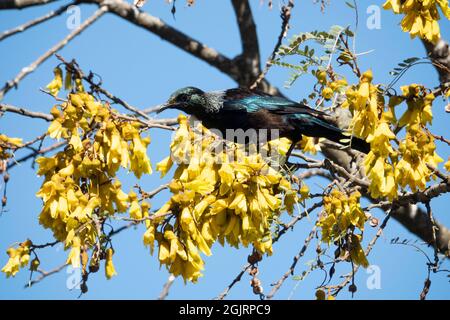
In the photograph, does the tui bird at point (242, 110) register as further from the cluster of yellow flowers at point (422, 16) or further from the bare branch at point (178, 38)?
the bare branch at point (178, 38)

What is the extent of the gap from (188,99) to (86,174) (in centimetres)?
164

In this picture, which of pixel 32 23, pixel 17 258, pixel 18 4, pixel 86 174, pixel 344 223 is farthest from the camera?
pixel 18 4

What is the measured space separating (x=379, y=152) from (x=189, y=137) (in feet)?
3.09

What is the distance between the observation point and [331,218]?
3.03m

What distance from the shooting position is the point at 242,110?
467 centimetres

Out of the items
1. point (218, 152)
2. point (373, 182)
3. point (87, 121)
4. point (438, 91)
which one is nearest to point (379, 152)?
point (373, 182)

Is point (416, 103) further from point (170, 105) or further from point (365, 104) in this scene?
point (170, 105)

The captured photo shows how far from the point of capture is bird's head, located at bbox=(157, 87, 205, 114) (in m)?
4.65

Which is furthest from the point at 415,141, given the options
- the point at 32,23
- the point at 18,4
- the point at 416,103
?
the point at 18,4

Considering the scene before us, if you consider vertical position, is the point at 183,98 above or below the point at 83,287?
above

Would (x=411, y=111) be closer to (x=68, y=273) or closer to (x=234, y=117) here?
(x=68, y=273)

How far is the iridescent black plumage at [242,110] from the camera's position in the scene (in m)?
4.63

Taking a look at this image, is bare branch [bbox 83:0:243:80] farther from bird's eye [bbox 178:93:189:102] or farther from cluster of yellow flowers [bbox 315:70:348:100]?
cluster of yellow flowers [bbox 315:70:348:100]

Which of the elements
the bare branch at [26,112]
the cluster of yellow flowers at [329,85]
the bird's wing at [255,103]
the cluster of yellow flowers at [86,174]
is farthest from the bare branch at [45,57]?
the cluster of yellow flowers at [329,85]
